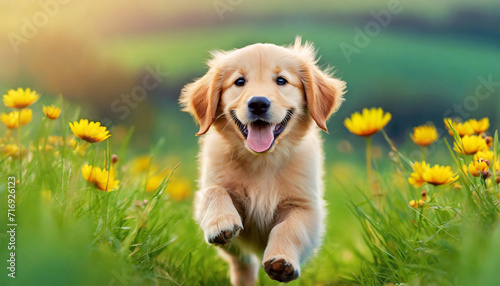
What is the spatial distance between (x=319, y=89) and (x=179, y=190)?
157 centimetres

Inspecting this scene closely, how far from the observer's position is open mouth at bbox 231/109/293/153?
2.50 metres

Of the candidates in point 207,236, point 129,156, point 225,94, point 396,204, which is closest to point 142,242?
point 207,236

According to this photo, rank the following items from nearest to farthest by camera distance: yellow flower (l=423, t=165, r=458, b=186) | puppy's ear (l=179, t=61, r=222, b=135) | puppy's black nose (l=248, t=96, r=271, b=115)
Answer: yellow flower (l=423, t=165, r=458, b=186) < puppy's black nose (l=248, t=96, r=271, b=115) < puppy's ear (l=179, t=61, r=222, b=135)

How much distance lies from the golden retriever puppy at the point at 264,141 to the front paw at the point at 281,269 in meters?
0.20

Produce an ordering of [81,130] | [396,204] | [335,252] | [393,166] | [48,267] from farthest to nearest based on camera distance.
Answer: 1. [335,252]
2. [393,166]
3. [396,204]
4. [81,130]
5. [48,267]

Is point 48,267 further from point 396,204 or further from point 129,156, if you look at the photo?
point 129,156

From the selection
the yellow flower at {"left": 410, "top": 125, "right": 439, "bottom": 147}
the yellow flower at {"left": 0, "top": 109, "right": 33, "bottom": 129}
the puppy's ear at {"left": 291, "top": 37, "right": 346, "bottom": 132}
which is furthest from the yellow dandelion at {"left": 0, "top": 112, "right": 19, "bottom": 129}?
the yellow flower at {"left": 410, "top": 125, "right": 439, "bottom": 147}

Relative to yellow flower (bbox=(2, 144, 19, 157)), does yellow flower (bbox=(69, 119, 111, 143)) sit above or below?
above

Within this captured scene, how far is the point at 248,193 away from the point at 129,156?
175 cm

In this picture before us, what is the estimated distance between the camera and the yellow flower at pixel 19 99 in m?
2.48

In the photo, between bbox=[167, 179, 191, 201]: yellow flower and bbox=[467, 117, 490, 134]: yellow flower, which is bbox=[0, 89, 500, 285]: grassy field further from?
bbox=[167, 179, 191, 201]: yellow flower

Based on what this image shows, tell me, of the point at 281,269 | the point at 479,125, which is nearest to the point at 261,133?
the point at 281,269

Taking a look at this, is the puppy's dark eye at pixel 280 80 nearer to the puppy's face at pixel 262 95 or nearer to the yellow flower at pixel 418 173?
the puppy's face at pixel 262 95

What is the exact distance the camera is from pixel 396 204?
292cm
